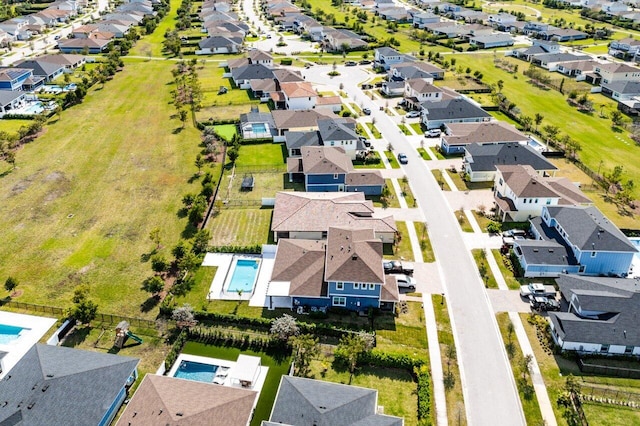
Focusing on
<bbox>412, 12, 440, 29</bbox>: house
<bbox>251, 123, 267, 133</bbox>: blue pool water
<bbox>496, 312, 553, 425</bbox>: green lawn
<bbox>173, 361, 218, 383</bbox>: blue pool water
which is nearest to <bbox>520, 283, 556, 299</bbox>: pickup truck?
<bbox>496, 312, 553, 425</bbox>: green lawn

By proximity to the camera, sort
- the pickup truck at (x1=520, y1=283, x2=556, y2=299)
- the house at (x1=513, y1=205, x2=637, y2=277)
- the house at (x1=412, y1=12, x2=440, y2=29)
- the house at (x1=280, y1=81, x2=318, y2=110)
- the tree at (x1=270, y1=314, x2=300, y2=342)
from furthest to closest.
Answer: the house at (x1=412, y1=12, x2=440, y2=29), the house at (x1=280, y1=81, x2=318, y2=110), the house at (x1=513, y1=205, x2=637, y2=277), the pickup truck at (x1=520, y1=283, x2=556, y2=299), the tree at (x1=270, y1=314, x2=300, y2=342)

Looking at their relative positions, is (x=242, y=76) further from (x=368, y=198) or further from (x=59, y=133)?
(x=368, y=198)

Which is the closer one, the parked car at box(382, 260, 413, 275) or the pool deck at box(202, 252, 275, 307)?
the pool deck at box(202, 252, 275, 307)

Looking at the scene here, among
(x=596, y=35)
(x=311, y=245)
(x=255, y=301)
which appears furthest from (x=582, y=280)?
(x=596, y=35)

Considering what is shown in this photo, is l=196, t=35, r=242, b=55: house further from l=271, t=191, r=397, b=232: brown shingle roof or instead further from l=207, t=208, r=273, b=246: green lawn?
l=271, t=191, r=397, b=232: brown shingle roof

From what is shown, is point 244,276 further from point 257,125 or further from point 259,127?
point 257,125

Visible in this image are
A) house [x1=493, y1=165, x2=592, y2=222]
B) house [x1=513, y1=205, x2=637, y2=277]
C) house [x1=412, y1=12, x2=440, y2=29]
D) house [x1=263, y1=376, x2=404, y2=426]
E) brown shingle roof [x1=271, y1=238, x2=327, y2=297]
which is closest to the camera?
house [x1=263, y1=376, x2=404, y2=426]
